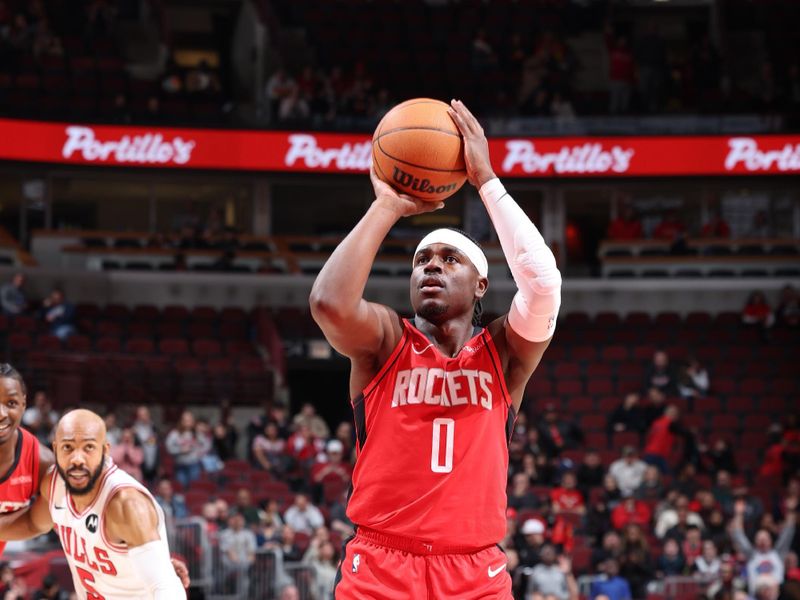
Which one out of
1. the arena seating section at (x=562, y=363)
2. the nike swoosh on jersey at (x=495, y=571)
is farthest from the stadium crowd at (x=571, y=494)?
the nike swoosh on jersey at (x=495, y=571)

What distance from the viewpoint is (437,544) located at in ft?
13.9

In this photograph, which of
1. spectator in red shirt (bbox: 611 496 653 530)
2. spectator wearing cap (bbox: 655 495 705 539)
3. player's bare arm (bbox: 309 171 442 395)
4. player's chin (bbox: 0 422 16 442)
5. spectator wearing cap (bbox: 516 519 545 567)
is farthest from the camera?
spectator in red shirt (bbox: 611 496 653 530)

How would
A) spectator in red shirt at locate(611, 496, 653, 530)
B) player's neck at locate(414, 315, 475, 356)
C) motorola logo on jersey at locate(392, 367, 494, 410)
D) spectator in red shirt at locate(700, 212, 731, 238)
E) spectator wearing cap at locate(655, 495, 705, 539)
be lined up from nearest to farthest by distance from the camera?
1. motorola logo on jersey at locate(392, 367, 494, 410)
2. player's neck at locate(414, 315, 475, 356)
3. spectator wearing cap at locate(655, 495, 705, 539)
4. spectator in red shirt at locate(611, 496, 653, 530)
5. spectator in red shirt at locate(700, 212, 731, 238)

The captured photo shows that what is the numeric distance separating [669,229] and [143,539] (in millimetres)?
20044

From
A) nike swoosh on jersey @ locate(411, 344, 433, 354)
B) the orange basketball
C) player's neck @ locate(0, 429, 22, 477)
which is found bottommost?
player's neck @ locate(0, 429, 22, 477)

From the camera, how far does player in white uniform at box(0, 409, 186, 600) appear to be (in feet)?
17.4

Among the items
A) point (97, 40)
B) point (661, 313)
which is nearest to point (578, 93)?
point (661, 313)

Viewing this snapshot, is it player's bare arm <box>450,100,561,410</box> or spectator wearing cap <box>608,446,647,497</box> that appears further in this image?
spectator wearing cap <box>608,446,647,497</box>

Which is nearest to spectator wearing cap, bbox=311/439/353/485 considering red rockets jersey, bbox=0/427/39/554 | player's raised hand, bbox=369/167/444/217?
red rockets jersey, bbox=0/427/39/554

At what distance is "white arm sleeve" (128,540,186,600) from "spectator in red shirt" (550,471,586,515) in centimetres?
1045

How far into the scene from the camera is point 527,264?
4.23 metres

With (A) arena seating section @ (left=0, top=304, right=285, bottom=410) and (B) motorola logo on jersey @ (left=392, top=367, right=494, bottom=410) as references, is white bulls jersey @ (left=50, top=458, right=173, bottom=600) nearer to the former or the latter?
(B) motorola logo on jersey @ (left=392, top=367, right=494, bottom=410)

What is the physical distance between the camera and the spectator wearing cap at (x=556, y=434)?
17.3 metres

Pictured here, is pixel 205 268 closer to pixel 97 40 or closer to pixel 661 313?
pixel 97 40
